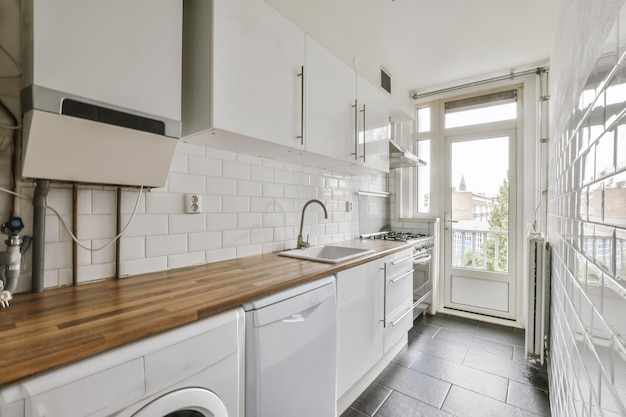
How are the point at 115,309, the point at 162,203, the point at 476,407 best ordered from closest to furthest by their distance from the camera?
the point at 115,309
the point at 162,203
the point at 476,407

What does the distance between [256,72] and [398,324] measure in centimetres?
216

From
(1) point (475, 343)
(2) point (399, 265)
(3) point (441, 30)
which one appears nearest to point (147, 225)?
(2) point (399, 265)

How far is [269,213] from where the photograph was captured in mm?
2037

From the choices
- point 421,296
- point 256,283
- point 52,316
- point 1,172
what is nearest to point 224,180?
point 256,283

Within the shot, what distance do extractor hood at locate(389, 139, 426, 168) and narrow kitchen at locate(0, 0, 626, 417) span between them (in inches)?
8.2

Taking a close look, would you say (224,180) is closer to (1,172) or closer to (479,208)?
(1,172)

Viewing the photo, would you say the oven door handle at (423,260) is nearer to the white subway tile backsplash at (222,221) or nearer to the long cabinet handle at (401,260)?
the long cabinet handle at (401,260)

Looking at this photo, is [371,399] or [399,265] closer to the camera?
[371,399]

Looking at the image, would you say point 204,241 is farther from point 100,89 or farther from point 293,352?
point 100,89

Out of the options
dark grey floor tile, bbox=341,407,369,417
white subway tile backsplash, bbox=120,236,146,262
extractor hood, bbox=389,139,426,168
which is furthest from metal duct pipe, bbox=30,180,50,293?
extractor hood, bbox=389,139,426,168

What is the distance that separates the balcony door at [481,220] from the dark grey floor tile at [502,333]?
20cm

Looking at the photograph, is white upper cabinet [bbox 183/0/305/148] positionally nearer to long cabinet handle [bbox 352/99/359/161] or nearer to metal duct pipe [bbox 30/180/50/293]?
metal duct pipe [bbox 30/180/50/293]

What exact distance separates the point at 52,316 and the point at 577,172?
1.57 meters

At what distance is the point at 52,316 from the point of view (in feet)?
2.83
